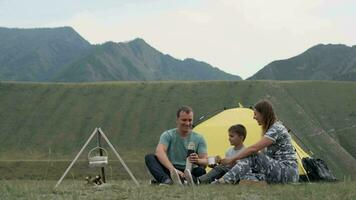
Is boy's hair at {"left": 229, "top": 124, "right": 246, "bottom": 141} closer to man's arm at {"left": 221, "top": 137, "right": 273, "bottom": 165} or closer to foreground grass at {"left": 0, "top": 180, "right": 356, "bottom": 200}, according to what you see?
man's arm at {"left": 221, "top": 137, "right": 273, "bottom": 165}

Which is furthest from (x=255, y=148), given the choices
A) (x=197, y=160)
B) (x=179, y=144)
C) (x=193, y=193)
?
(x=193, y=193)

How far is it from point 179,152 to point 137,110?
3508 inches

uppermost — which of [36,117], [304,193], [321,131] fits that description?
[36,117]

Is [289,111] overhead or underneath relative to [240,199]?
overhead

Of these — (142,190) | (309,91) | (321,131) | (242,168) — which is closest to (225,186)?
(242,168)

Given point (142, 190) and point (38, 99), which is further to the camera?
point (38, 99)

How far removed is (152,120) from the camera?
95.1m

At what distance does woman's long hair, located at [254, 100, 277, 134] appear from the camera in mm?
10305

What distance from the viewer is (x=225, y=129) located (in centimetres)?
1845

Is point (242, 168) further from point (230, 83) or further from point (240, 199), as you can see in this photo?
point (230, 83)

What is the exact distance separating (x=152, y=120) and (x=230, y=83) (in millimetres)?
20106

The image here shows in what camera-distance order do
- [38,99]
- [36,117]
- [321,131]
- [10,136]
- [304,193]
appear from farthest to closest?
[38,99] → [36,117] → [10,136] → [321,131] → [304,193]

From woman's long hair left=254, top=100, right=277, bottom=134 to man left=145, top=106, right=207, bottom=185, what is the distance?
135cm

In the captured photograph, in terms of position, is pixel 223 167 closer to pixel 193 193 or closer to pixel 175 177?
pixel 175 177
